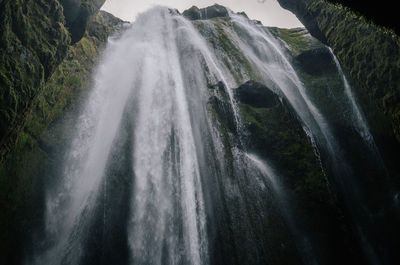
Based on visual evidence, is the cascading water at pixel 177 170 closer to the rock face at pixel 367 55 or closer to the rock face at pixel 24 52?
the rock face at pixel 367 55

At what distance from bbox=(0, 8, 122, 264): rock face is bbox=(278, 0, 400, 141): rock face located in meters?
13.1

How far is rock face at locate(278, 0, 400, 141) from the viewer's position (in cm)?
1219

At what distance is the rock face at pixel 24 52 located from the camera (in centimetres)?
756

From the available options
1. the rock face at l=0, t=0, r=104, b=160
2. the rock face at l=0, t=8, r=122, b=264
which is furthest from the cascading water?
the rock face at l=0, t=0, r=104, b=160

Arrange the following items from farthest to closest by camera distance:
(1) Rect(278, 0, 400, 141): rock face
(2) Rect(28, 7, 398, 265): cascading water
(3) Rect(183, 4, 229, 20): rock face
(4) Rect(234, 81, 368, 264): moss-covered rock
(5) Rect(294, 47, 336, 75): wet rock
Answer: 1. (3) Rect(183, 4, 229, 20): rock face
2. (5) Rect(294, 47, 336, 75): wet rock
3. (1) Rect(278, 0, 400, 141): rock face
4. (4) Rect(234, 81, 368, 264): moss-covered rock
5. (2) Rect(28, 7, 398, 265): cascading water

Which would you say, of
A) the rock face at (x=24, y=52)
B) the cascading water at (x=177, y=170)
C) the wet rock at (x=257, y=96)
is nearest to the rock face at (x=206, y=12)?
the cascading water at (x=177, y=170)

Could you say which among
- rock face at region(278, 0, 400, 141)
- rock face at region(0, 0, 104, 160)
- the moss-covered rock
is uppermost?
rock face at region(0, 0, 104, 160)

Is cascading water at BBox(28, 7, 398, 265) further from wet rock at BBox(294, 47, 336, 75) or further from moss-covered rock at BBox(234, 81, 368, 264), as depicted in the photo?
wet rock at BBox(294, 47, 336, 75)

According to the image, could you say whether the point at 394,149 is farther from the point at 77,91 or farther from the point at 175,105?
the point at 77,91

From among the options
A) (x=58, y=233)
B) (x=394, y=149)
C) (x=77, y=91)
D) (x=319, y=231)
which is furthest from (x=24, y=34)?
(x=394, y=149)

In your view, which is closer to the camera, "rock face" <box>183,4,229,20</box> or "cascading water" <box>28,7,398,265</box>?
"cascading water" <box>28,7,398,265</box>

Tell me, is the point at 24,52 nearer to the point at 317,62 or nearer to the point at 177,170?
the point at 177,170

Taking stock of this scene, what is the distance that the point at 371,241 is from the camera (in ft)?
37.8

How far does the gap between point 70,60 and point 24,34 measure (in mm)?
4956
